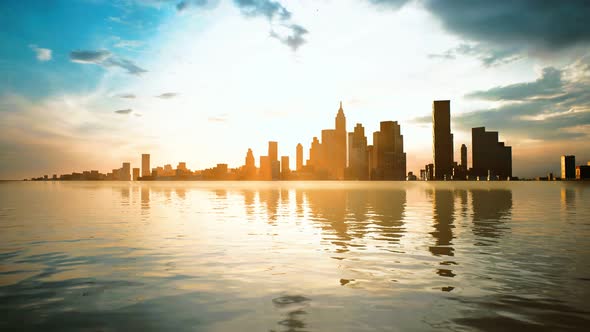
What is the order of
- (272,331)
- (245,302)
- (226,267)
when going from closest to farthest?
(272,331), (245,302), (226,267)

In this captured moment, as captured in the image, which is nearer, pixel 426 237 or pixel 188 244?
pixel 188 244

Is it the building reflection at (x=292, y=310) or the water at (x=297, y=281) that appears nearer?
the building reflection at (x=292, y=310)

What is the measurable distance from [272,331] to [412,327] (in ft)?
12.8

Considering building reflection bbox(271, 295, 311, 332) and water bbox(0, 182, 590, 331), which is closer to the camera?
building reflection bbox(271, 295, 311, 332)

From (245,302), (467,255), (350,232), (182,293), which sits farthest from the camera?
(350,232)

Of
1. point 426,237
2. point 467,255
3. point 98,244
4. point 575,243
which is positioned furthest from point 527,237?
point 98,244

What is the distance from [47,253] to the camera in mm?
24656

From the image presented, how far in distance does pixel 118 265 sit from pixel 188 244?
6.82m

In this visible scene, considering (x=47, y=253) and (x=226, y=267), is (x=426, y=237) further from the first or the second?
(x=47, y=253)

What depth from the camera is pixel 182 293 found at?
51.4ft

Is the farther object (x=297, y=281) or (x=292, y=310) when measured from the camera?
(x=297, y=281)

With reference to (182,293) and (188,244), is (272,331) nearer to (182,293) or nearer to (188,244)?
(182,293)

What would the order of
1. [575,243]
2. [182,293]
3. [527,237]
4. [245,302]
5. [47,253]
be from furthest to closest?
[527,237] → [575,243] → [47,253] → [182,293] → [245,302]

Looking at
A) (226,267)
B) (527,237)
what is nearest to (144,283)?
(226,267)
